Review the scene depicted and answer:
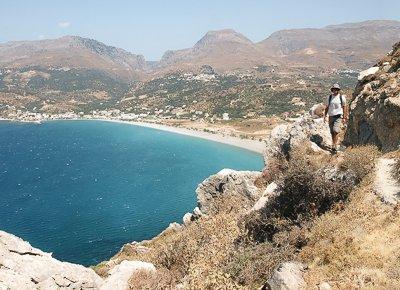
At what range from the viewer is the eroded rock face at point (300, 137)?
24094 mm

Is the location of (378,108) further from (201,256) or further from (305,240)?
(201,256)

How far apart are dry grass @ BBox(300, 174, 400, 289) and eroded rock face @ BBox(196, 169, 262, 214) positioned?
44.4 feet

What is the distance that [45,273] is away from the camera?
55.3 ft

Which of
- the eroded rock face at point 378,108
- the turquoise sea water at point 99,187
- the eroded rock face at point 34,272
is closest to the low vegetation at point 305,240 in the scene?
the eroded rock face at point 34,272

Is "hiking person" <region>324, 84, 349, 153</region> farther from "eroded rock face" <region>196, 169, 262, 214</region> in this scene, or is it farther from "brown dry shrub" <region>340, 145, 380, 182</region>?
"eroded rock face" <region>196, 169, 262, 214</region>

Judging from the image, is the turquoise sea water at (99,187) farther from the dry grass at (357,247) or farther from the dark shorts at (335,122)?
the dry grass at (357,247)

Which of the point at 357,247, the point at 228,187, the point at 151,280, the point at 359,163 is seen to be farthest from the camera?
the point at 228,187

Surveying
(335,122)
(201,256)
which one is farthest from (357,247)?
(335,122)

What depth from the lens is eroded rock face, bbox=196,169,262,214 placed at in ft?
97.2

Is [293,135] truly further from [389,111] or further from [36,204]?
[36,204]

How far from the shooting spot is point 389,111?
22.1 meters

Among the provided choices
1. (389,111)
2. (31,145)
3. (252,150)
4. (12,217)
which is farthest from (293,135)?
(31,145)

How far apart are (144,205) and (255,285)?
80.1 meters

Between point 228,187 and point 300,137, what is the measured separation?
8261 millimetres
